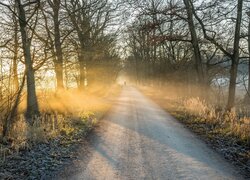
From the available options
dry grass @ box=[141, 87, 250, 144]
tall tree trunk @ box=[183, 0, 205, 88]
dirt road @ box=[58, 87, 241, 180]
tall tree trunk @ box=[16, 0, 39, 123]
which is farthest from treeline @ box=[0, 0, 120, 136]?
dry grass @ box=[141, 87, 250, 144]

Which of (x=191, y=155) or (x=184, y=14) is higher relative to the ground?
(x=184, y=14)

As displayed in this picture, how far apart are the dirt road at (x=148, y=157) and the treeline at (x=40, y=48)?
310cm

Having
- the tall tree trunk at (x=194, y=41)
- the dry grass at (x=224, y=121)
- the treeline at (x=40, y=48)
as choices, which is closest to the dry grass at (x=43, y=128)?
the treeline at (x=40, y=48)

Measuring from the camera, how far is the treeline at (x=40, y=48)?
28.3 feet

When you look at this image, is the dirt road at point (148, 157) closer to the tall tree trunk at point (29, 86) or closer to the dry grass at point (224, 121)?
the dry grass at point (224, 121)

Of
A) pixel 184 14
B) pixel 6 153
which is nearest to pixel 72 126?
pixel 6 153

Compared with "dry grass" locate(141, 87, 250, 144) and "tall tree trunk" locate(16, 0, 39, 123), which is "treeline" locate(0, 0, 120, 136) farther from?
"dry grass" locate(141, 87, 250, 144)

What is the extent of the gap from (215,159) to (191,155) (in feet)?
2.12

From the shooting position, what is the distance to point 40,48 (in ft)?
39.1

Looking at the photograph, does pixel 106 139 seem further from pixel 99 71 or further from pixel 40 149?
pixel 99 71

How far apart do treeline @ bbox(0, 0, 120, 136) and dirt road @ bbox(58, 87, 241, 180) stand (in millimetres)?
3095

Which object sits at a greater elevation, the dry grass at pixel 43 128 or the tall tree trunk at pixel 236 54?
the tall tree trunk at pixel 236 54

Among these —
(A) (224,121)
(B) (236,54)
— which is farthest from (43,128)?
(B) (236,54)

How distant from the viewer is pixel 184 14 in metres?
16.8
